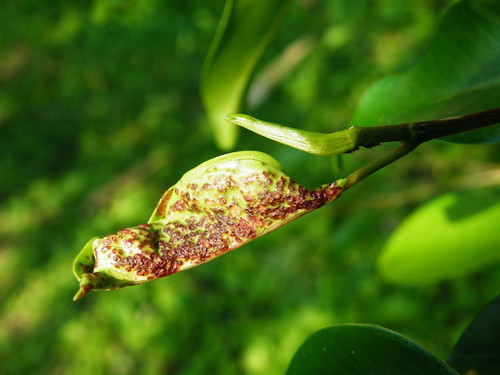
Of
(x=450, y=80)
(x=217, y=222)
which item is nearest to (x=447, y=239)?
(x=450, y=80)

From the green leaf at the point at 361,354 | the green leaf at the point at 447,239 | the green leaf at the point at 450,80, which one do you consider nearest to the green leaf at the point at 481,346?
the green leaf at the point at 361,354

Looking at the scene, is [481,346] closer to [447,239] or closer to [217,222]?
[217,222]

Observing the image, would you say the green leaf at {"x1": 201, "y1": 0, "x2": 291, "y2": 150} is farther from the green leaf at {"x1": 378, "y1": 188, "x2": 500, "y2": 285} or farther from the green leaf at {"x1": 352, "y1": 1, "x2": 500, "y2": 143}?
the green leaf at {"x1": 378, "y1": 188, "x2": 500, "y2": 285}

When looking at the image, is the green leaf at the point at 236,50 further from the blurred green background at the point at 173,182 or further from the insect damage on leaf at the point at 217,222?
the insect damage on leaf at the point at 217,222

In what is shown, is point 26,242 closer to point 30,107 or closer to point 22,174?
point 22,174

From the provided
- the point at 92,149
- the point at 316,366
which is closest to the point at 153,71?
the point at 92,149
